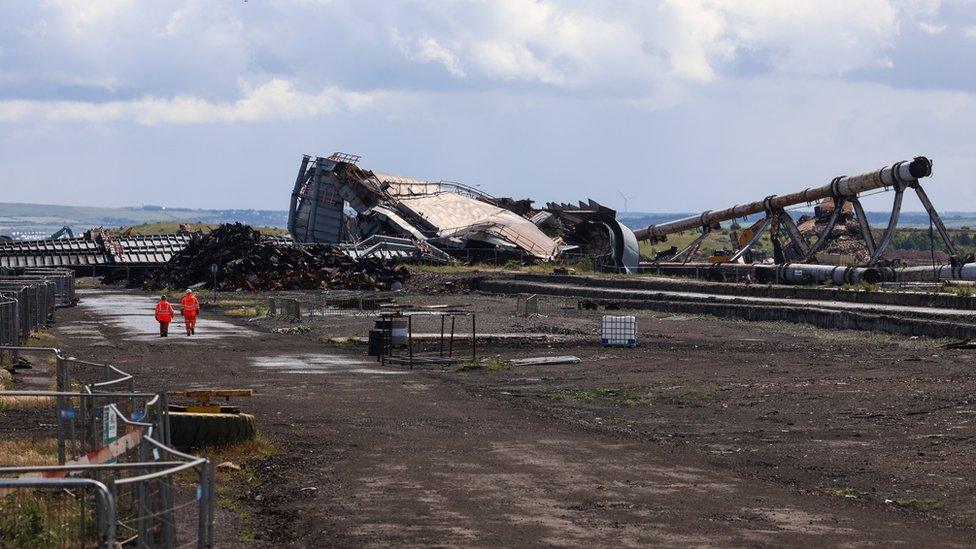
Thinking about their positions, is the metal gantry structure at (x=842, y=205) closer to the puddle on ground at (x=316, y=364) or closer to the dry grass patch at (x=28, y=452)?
the puddle on ground at (x=316, y=364)

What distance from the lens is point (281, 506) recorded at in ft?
46.5

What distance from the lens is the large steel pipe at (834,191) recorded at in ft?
213

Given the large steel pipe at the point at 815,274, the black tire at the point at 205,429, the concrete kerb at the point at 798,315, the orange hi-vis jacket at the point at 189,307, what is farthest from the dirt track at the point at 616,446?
the large steel pipe at the point at 815,274

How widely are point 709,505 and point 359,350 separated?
21.9 m

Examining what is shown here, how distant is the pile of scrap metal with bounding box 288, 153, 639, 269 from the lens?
89.4m

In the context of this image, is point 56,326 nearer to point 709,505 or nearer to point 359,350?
point 359,350

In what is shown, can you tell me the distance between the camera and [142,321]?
48219 mm

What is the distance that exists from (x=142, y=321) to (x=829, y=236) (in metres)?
42.8

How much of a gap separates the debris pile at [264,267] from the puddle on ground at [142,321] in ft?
18.6

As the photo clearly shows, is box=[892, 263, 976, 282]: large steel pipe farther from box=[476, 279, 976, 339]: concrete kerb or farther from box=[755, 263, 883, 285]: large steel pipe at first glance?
box=[476, 279, 976, 339]: concrete kerb

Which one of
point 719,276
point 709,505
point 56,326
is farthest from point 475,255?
point 709,505

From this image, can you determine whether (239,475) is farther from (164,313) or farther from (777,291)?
(777,291)

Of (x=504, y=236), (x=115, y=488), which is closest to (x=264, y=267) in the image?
(x=504, y=236)

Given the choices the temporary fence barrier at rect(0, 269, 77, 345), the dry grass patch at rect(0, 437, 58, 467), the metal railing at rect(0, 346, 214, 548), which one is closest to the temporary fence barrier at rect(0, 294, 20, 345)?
the temporary fence barrier at rect(0, 269, 77, 345)
